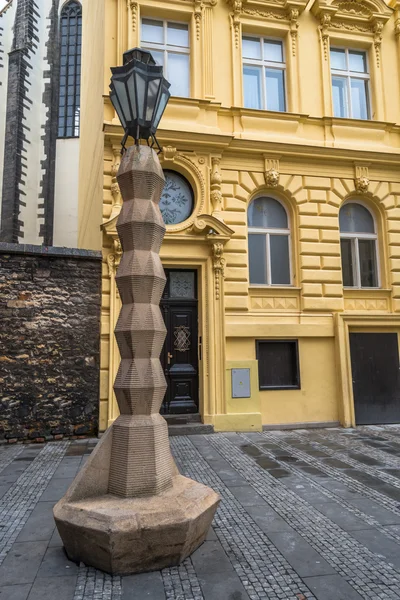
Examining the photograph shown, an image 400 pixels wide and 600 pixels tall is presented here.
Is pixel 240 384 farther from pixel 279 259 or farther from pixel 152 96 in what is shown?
pixel 152 96

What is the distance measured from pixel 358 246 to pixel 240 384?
15.0 ft

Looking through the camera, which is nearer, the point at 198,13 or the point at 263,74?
the point at 198,13

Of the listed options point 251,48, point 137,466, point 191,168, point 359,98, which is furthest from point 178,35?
point 137,466

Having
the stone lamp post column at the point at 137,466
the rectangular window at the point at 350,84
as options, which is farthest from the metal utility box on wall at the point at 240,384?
the rectangular window at the point at 350,84

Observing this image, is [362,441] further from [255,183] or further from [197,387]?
[255,183]

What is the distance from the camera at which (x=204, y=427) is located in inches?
336

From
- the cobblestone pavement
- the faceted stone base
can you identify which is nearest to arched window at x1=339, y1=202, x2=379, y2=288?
the cobblestone pavement

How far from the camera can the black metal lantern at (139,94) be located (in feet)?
12.8

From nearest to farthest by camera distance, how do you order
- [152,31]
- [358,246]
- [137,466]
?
1. [137,466]
2. [152,31]
3. [358,246]

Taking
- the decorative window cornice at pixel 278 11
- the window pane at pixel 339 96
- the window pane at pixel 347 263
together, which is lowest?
the window pane at pixel 347 263

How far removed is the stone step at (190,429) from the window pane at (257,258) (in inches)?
135

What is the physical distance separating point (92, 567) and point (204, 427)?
17.6 ft

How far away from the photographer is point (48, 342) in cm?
835

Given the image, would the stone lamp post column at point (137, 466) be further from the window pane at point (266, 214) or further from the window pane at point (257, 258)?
the window pane at point (266, 214)
